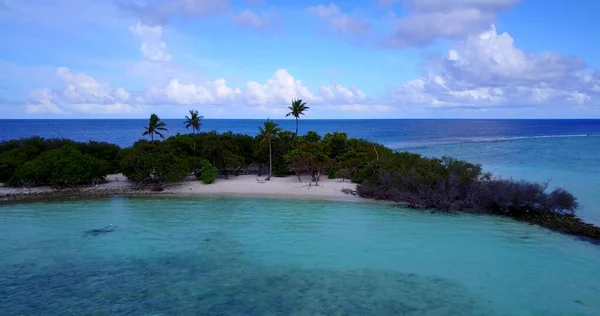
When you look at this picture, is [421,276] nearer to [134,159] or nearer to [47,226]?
[47,226]

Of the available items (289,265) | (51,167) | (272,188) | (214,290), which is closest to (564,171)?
(272,188)

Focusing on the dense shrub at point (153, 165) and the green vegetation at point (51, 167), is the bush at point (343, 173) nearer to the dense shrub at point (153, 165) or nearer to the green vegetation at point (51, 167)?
the dense shrub at point (153, 165)

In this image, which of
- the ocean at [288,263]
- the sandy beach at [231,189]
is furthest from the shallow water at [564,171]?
the sandy beach at [231,189]

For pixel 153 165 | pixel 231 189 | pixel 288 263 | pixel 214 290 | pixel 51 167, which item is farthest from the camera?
pixel 231 189

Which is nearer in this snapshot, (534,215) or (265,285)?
(265,285)

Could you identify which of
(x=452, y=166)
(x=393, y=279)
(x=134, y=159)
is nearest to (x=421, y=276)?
(x=393, y=279)

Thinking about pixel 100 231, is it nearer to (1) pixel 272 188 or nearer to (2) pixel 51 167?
(2) pixel 51 167

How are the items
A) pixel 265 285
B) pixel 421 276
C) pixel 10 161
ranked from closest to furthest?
pixel 265 285 < pixel 421 276 < pixel 10 161
